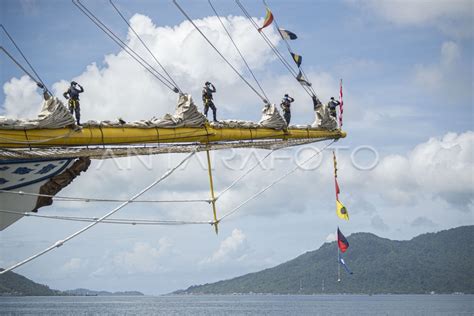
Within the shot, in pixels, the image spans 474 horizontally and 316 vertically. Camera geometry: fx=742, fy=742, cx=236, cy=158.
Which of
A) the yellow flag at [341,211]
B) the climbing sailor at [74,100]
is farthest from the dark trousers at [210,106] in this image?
the yellow flag at [341,211]

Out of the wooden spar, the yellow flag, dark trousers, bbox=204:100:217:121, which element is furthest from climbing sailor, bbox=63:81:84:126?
the yellow flag

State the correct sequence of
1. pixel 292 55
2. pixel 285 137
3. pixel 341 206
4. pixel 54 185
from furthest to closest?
1. pixel 341 206
2. pixel 292 55
3. pixel 285 137
4. pixel 54 185

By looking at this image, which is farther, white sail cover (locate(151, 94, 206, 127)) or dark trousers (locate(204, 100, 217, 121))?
dark trousers (locate(204, 100, 217, 121))

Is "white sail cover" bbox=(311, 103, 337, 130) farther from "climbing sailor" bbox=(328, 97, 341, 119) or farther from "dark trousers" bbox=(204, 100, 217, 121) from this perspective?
"dark trousers" bbox=(204, 100, 217, 121)

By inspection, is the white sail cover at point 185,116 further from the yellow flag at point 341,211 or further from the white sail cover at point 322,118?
the yellow flag at point 341,211

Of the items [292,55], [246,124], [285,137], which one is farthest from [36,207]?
[292,55]

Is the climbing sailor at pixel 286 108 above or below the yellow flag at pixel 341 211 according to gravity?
above

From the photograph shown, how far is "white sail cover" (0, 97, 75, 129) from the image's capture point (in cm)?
1689

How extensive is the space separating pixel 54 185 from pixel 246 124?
5.97m

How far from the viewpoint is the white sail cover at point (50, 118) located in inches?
665

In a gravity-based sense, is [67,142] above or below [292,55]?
below

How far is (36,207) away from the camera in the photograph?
1909 centimetres

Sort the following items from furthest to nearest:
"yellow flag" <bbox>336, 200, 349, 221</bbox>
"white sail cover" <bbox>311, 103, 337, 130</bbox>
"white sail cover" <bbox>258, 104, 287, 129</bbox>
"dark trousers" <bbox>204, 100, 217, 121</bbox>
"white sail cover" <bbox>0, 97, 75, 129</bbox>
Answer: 1. "yellow flag" <bbox>336, 200, 349, 221</bbox>
2. "white sail cover" <bbox>311, 103, 337, 130</bbox>
3. "white sail cover" <bbox>258, 104, 287, 129</bbox>
4. "dark trousers" <bbox>204, 100, 217, 121</bbox>
5. "white sail cover" <bbox>0, 97, 75, 129</bbox>

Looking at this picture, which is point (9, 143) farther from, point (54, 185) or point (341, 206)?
point (341, 206)
